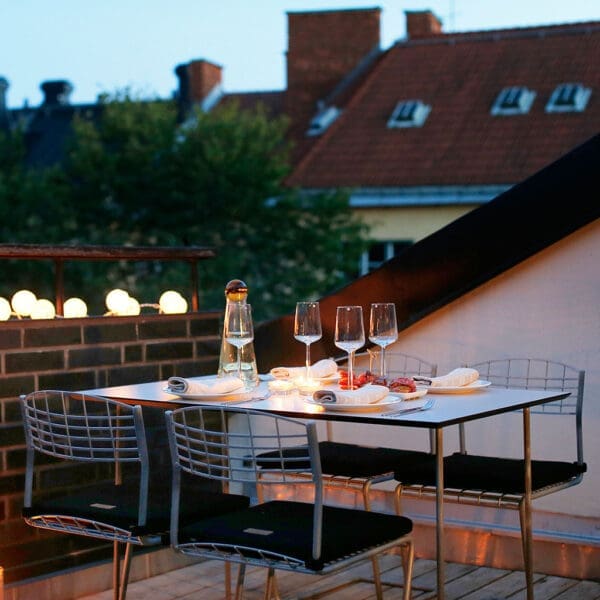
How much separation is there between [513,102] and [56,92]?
11694 millimetres

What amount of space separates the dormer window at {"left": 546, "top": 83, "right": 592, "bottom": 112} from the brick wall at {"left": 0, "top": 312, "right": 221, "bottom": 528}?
1623 centimetres

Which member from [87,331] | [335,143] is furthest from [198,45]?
[87,331]

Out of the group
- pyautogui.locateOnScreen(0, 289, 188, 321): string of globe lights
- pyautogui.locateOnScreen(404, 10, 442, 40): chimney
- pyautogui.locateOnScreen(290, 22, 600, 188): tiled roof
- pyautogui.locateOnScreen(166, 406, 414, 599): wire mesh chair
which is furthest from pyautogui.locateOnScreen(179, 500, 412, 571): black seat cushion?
pyautogui.locateOnScreen(404, 10, 442, 40): chimney

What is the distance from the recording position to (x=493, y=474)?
3494mm

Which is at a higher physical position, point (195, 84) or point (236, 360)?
point (195, 84)

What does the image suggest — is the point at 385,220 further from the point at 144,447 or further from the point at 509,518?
the point at 144,447

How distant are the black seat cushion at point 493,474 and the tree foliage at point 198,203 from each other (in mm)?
15486

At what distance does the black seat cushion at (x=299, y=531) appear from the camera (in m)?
2.67

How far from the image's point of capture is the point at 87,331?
4.02 meters

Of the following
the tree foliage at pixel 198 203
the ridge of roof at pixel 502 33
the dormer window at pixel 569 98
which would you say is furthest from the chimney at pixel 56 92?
the dormer window at pixel 569 98

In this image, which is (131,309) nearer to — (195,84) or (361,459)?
(361,459)

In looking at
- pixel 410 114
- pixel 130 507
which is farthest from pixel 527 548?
pixel 410 114

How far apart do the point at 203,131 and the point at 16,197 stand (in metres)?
3.29

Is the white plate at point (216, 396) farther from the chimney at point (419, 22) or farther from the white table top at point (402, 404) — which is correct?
the chimney at point (419, 22)
